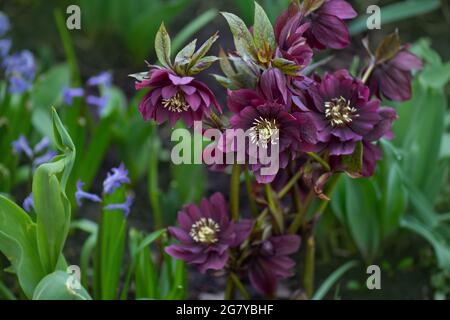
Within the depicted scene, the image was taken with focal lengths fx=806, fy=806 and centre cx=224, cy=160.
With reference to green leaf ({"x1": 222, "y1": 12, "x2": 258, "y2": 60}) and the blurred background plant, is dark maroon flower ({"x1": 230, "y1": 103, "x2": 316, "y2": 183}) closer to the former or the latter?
green leaf ({"x1": 222, "y1": 12, "x2": 258, "y2": 60})

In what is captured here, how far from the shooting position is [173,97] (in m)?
1.37

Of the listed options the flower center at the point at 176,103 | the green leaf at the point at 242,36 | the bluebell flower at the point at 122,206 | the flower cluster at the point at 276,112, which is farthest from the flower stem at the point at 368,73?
the bluebell flower at the point at 122,206

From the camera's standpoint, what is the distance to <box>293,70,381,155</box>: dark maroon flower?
4.71 ft

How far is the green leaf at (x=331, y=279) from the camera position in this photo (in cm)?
179

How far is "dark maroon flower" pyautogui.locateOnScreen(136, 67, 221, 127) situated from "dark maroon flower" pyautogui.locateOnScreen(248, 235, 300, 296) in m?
0.36

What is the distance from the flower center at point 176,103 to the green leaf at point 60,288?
342 millimetres

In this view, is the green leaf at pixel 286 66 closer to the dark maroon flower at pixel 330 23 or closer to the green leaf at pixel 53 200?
the dark maroon flower at pixel 330 23

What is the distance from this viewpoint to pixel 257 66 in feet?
4.61

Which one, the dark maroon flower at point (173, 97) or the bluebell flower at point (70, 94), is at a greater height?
the bluebell flower at point (70, 94)

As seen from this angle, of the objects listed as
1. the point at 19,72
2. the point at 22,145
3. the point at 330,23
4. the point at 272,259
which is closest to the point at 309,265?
the point at 272,259

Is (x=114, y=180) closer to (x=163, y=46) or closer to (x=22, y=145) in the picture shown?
(x=163, y=46)

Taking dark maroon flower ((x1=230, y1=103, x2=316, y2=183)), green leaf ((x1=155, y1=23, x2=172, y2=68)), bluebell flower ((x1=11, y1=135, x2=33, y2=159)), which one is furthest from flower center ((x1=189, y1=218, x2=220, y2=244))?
bluebell flower ((x1=11, y1=135, x2=33, y2=159))
